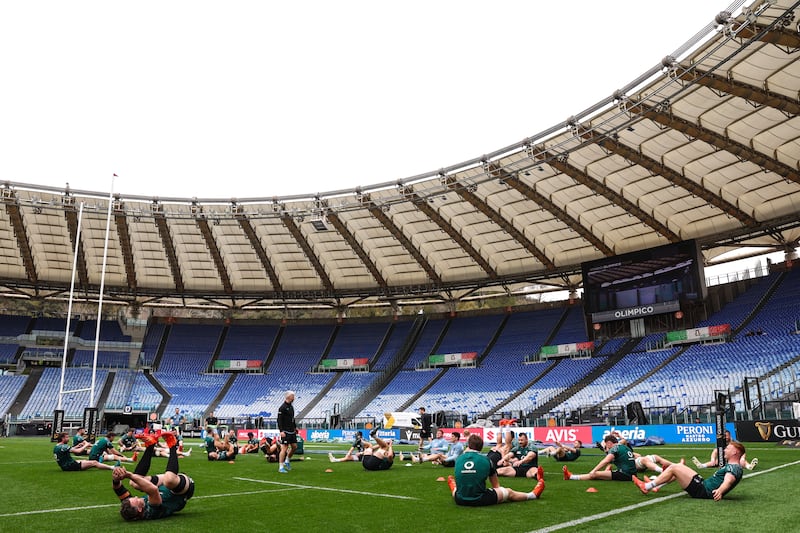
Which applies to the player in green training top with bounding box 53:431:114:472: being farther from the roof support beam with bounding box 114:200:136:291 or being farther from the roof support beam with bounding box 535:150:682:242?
the roof support beam with bounding box 114:200:136:291

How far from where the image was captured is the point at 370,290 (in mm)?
50969

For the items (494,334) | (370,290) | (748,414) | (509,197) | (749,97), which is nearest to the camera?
(749,97)

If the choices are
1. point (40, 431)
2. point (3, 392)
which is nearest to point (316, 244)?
point (40, 431)

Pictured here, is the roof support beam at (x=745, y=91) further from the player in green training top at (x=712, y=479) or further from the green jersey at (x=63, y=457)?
the green jersey at (x=63, y=457)

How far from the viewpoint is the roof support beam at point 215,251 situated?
41438 millimetres

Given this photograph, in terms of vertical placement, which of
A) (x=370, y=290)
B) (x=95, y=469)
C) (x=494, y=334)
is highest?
(x=370, y=290)

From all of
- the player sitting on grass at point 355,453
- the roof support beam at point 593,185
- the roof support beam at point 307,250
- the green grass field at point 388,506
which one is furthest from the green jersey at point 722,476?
the roof support beam at point 307,250

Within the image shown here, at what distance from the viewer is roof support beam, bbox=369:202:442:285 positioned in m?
39.5

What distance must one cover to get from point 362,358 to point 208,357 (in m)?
14.8

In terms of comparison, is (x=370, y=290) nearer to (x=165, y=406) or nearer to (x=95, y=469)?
(x=165, y=406)

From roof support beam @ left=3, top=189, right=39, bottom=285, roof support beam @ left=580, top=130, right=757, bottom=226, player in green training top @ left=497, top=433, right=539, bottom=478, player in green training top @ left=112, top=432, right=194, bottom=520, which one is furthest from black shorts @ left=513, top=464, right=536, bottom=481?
roof support beam @ left=3, top=189, right=39, bottom=285

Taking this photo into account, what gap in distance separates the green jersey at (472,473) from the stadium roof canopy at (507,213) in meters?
19.7

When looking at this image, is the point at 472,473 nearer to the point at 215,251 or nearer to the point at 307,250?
the point at 307,250

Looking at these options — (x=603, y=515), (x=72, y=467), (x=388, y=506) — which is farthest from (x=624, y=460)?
(x=72, y=467)
